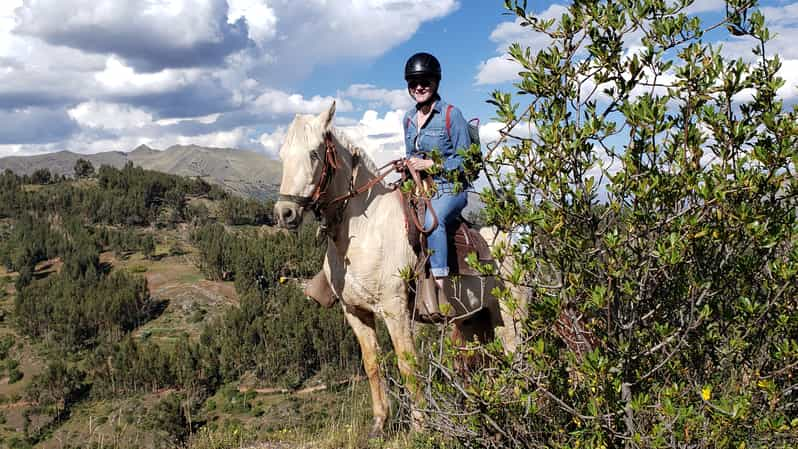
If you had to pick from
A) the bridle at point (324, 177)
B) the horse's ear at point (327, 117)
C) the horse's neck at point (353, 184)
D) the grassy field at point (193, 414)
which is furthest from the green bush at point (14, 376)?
the horse's ear at point (327, 117)

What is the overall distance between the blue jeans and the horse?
24 centimetres

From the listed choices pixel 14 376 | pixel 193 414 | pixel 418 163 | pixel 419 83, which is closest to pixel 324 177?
pixel 418 163

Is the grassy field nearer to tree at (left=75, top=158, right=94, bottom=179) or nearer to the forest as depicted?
the forest

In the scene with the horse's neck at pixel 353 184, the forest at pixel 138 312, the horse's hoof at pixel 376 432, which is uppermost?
the horse's neck at pixel 353 184

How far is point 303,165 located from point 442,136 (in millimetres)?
1315

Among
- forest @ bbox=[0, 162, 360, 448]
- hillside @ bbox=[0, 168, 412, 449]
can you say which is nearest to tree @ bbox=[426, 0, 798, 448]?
hillside @ bbox=[0, 168, 412, 449]

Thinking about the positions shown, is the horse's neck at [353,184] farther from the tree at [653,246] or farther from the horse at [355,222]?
the tree at [653,246]

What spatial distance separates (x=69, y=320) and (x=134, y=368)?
1019 centimetres

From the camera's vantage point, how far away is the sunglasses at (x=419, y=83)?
4939 mm

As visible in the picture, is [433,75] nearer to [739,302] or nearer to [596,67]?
[596,67]

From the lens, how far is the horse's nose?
4.16 m

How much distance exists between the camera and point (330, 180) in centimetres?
461

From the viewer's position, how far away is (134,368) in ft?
116

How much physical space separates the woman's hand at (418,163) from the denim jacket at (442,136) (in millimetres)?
95
